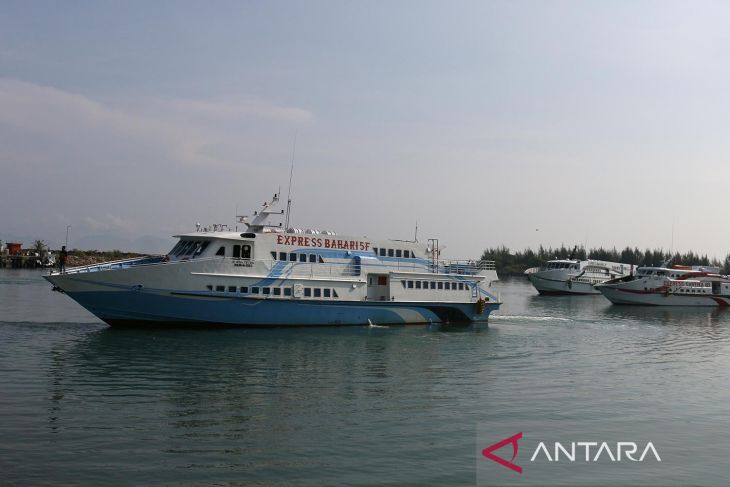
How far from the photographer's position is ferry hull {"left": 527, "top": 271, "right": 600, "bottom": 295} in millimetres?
87250

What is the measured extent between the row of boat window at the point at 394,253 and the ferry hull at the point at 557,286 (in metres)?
54.3

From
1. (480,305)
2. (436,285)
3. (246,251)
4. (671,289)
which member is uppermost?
(246,251)

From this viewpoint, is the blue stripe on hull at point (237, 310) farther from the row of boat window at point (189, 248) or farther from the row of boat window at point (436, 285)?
the row of boat window at point (189, 248)

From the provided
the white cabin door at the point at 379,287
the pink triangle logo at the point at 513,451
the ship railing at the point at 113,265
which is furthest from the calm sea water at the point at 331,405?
the white cabin door at the point at 379,287

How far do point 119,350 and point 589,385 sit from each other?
18155 mm

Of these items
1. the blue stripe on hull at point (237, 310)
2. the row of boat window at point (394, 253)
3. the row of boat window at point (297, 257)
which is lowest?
the blue stripe on hull at point (237, 310)

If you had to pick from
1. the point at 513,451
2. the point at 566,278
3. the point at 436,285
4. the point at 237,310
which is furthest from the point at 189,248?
the point at 566,278

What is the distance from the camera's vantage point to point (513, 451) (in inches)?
579

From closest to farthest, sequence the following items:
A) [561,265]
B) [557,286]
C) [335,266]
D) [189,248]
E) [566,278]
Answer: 1. [189,248]
2. [335,266]
3. [566,278]
4. [557,286]
5. [561,265]

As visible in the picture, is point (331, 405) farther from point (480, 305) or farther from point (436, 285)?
point (480, 305)

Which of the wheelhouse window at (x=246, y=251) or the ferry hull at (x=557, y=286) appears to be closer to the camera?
the wheelhouse window at (x=246, y=251)

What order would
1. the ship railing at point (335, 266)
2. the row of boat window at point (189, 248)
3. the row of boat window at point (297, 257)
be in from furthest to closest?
the row of boat window at point (297, 257) → the row of boat window at point (189, 248) → the ship railing at point (335, 266)

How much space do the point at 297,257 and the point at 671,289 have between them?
162 feet

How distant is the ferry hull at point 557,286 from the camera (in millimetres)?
87250
